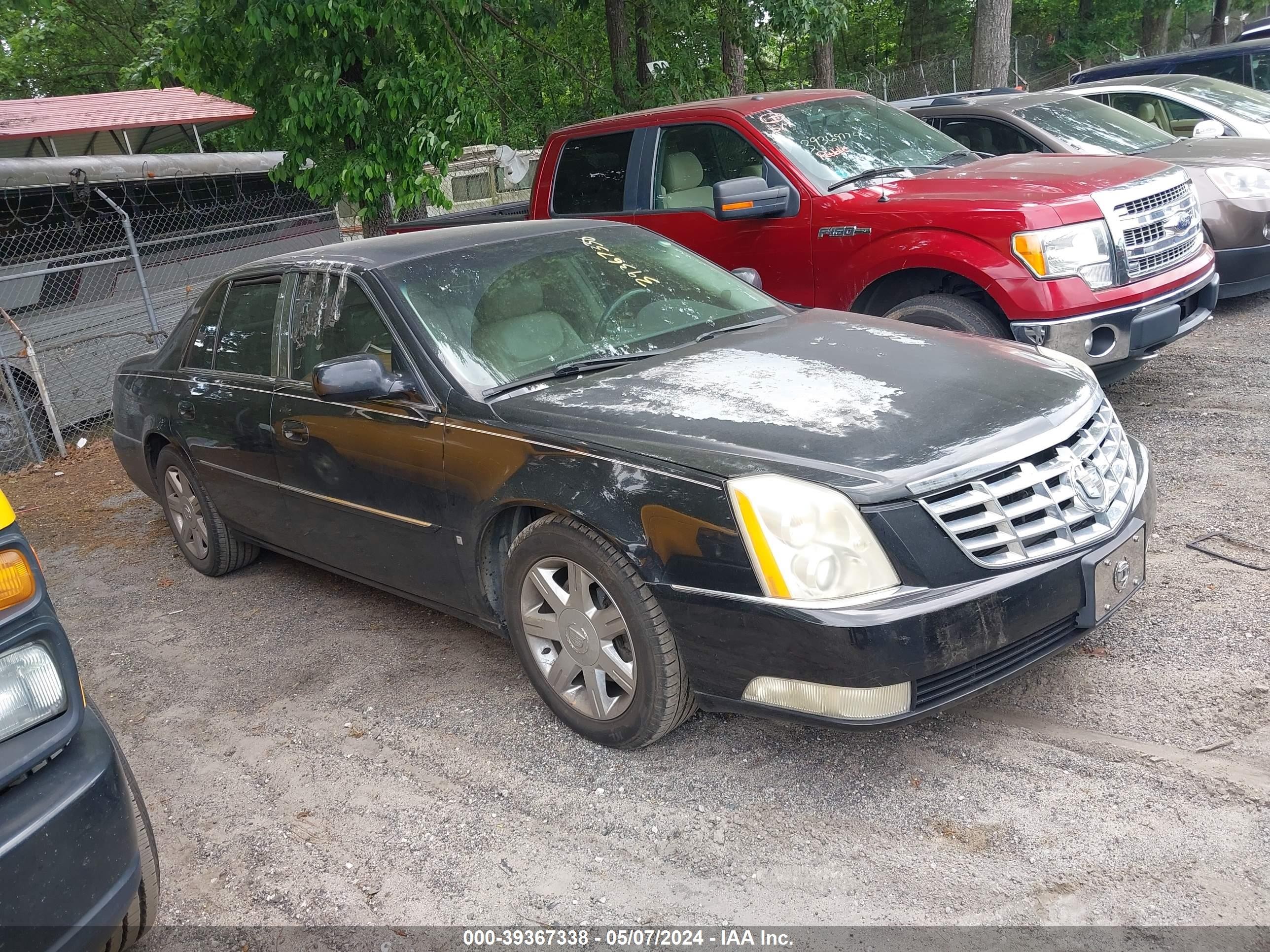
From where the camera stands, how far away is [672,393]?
3568mm

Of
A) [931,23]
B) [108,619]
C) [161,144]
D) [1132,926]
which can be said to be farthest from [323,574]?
[931,23]

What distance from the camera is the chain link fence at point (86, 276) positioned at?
29.4 feet

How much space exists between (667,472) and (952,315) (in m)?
3.03

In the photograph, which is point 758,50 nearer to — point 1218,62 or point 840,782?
point 1218,62

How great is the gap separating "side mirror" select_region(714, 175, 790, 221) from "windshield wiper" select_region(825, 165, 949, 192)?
0.87ft

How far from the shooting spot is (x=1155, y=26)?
30297 millimetres

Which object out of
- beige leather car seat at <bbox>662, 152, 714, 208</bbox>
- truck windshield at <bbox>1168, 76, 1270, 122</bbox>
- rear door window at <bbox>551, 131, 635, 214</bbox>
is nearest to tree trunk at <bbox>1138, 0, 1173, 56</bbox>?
truck windshield at <bbox>1168, 76, 1270, 122</bbox>

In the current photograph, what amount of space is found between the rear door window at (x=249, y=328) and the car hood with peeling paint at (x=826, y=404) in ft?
5.20

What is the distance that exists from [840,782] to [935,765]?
29cm

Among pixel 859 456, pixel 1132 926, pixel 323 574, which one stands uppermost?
pixel 859 456

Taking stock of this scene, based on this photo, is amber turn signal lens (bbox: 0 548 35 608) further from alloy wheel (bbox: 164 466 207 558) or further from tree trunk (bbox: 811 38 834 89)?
tree trunk (bbox: 811 38 834 89)

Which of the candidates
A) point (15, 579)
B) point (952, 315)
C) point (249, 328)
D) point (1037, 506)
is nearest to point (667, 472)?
point (1037, 506)

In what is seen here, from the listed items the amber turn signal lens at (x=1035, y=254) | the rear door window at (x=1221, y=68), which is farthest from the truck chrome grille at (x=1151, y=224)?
the rear door window at (x=1221, y=68)

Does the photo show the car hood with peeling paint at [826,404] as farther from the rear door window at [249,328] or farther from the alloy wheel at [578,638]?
the rear door window at [249,328]
